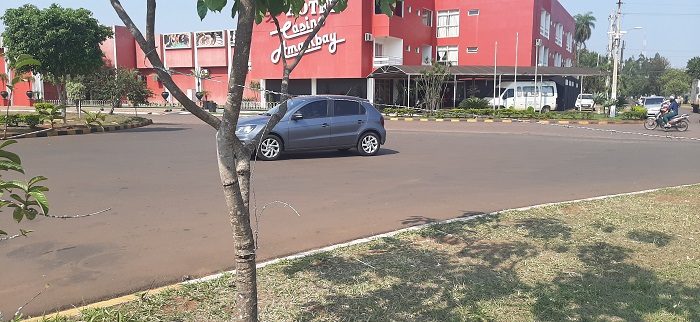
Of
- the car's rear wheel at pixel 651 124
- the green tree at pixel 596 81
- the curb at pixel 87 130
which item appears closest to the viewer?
the curb at pixel 87 130

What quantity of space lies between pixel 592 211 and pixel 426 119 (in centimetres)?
2315

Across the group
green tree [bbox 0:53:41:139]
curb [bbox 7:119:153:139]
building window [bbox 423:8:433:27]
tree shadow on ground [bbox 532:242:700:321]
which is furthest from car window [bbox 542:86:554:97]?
green tree [bbox 0:53:41:139]

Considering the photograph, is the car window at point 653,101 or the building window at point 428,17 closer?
the car window at point 653,101

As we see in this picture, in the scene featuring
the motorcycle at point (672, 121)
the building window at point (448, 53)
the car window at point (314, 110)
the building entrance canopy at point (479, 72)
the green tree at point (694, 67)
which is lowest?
the motorcycle at point (672, 121)

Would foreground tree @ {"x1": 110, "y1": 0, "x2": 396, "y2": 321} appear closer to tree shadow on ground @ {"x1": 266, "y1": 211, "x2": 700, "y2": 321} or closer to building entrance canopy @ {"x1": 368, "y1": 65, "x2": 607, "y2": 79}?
tree shadow on ground @ {"x1": 266, "y1": 211, "x2": 700, "y2": 321}

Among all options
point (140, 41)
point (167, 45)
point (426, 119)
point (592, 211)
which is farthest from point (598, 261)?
point (167, 45)

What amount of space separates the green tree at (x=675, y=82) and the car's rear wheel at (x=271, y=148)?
92.2 meters

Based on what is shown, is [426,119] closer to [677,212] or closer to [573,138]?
[573,138]

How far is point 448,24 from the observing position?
42.8 meters

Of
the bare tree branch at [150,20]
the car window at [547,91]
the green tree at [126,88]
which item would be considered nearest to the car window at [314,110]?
the bare tree branch at [150,20]

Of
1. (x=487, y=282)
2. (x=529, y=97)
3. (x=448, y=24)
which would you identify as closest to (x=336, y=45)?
(x=448, y=24)

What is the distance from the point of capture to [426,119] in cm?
2992

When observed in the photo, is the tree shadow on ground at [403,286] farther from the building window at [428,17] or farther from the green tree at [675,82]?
the green tree at [675,82]

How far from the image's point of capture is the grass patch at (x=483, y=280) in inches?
149
